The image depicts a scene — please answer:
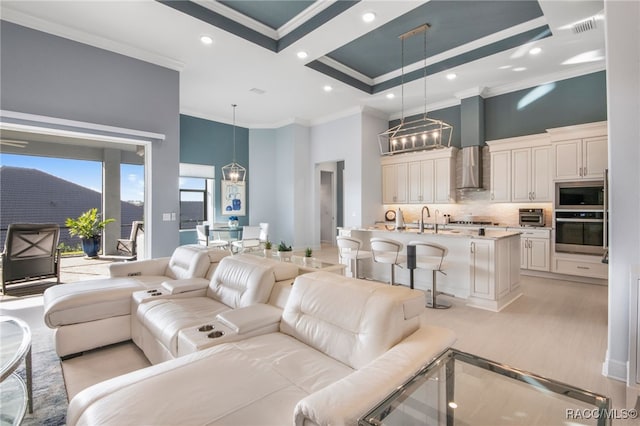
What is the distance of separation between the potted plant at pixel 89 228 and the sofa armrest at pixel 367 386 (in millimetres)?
5869

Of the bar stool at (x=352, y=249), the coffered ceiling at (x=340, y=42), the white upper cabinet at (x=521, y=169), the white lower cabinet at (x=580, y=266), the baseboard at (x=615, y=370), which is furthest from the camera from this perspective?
the white upper cabinet at (x=521, y=169)

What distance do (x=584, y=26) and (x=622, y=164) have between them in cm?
289

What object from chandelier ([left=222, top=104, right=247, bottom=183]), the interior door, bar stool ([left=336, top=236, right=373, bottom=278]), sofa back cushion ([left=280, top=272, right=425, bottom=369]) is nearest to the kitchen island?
bar stool ([left=336, top=236, right=373, bottom=278])

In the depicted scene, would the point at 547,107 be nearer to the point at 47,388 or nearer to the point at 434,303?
the point at 434,303

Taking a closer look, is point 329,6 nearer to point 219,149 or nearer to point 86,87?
point 86,87

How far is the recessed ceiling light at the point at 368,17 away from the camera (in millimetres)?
3752

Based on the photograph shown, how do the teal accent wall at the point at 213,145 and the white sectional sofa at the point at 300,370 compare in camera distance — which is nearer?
the white sectional sofa at the point at 300,370

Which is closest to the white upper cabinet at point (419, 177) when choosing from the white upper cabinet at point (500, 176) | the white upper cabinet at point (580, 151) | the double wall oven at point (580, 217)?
the white upper cabinet at point (500, 176)

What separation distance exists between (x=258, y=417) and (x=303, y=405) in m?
0.25

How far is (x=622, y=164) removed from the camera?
2367mm

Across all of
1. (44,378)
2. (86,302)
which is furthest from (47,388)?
(86,302)

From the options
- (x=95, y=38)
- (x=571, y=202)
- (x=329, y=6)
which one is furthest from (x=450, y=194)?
(x=95, y=38)

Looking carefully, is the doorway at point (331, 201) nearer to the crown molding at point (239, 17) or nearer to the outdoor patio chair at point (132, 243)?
the crown molding at point (239, 17)

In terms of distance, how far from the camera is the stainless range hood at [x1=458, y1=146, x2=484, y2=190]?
6.27m
